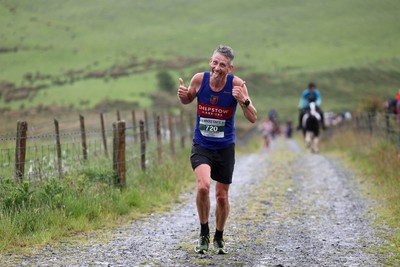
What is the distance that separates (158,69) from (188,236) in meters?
68.4

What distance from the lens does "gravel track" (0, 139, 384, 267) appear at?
7051 mm

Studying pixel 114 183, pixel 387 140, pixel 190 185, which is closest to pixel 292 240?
pixel 114 183

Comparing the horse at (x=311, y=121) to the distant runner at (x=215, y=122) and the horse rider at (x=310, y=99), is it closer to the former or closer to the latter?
the horse rider at (x=310, y=99)

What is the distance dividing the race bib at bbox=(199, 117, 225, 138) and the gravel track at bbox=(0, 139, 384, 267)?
1.34 m

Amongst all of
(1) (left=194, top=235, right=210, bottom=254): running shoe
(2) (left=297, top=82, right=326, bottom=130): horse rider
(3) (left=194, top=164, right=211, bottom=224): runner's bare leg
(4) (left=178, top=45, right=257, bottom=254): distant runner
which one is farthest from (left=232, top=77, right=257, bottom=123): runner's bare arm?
(2) (left=297, top=82, right=326, bottom=130): horse rider

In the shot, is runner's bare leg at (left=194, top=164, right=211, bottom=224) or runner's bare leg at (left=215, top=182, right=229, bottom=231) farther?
runner's bare leg at (left=215, top=182, right=229, bottom=231)

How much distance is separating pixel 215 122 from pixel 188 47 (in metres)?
88.0

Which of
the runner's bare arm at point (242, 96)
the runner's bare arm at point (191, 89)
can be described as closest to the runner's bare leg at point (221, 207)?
the runner's bare arm at point (242, 96)

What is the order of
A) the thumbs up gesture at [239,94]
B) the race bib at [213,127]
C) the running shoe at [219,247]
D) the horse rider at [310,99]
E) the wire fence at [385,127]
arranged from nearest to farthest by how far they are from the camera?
the thumbs up gesture at [239,94] < the race bib at [213,127] < the running shoe at [219,247] < the wire fence at [385,127] < the horse rider at [310,99]

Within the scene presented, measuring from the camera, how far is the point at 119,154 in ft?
36.6

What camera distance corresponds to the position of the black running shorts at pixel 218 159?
288 inches

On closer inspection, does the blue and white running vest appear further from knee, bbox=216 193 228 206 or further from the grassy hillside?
the grassy hillside

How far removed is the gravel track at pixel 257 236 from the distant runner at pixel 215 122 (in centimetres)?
54

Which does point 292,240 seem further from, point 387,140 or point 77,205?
point 387,140
